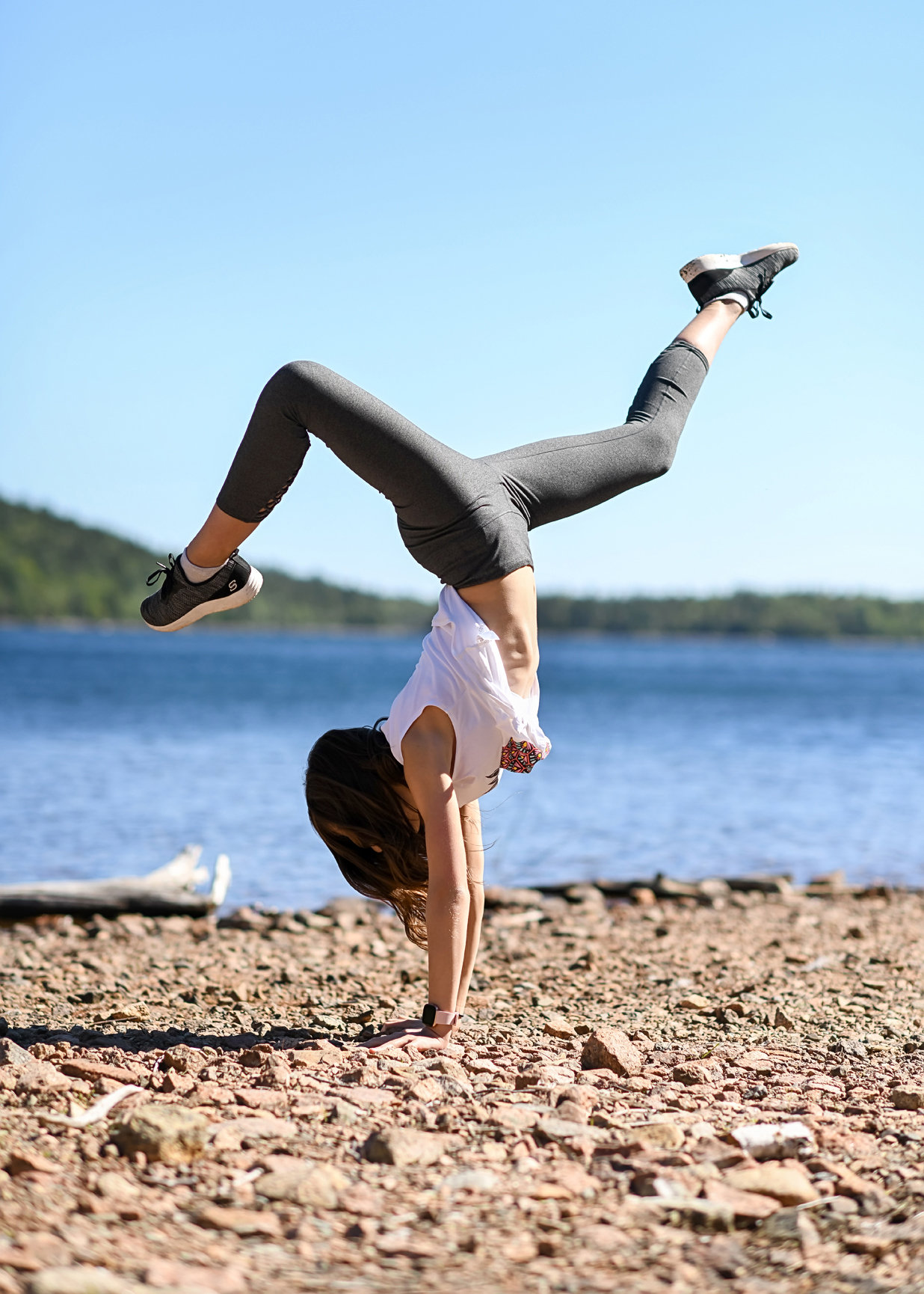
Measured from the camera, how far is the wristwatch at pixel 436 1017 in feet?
13.2

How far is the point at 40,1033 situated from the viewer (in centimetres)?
439

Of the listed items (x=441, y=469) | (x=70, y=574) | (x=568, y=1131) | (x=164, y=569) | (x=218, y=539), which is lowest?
(x=568, y=1131)

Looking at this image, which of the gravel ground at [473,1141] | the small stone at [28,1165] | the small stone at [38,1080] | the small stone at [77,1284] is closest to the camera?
the small stone at [77,1284]

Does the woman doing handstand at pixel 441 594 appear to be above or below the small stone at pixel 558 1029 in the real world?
above

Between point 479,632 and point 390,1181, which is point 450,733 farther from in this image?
point 390,1181

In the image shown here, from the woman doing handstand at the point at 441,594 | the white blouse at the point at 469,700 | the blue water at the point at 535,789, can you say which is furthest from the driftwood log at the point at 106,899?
the white blouse at the point at 469,700

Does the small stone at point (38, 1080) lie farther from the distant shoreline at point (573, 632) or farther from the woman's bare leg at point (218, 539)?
the distant shoreline at point (573, 632)

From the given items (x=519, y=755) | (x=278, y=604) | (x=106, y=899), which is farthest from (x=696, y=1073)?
(x=278, y=604)

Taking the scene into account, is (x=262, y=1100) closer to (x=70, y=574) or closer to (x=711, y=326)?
(x=711, y=326)

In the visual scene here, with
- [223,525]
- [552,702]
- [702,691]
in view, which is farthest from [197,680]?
[223,525]

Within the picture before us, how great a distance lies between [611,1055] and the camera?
146 inches

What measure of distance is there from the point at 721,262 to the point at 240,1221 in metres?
3.87

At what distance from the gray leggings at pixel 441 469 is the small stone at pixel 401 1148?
5.69 feet

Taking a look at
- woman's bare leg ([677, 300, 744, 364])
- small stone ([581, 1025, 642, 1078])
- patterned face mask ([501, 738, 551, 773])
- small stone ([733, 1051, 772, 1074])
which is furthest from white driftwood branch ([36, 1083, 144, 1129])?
woman's bare leg ([677, 300, 744, 364])
